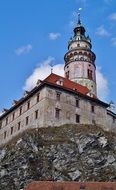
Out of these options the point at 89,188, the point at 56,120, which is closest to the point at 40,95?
the point at 56,120

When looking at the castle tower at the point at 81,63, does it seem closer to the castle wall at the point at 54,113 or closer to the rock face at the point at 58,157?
the castle wall at the point at 54,113

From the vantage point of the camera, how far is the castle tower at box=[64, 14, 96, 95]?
83000 millimetres

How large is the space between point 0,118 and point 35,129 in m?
15.6

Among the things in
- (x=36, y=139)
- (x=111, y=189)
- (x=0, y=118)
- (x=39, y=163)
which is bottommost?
(x=111, y=189)

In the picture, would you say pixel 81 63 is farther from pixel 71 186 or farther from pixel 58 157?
pixel 71 186

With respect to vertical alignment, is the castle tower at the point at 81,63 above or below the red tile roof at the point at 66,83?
above

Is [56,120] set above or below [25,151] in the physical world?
above

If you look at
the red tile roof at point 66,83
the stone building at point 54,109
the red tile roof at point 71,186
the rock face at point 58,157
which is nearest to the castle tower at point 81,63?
the stone building at point 54,109

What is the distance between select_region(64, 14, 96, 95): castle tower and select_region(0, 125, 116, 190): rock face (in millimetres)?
20919

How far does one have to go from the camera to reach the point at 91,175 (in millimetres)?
53625

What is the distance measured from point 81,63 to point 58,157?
31.7 metres

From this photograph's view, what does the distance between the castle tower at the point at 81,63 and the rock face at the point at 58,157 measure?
20919mm

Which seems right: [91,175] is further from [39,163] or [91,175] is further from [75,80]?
[75,80]

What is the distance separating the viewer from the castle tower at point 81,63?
272 ft
